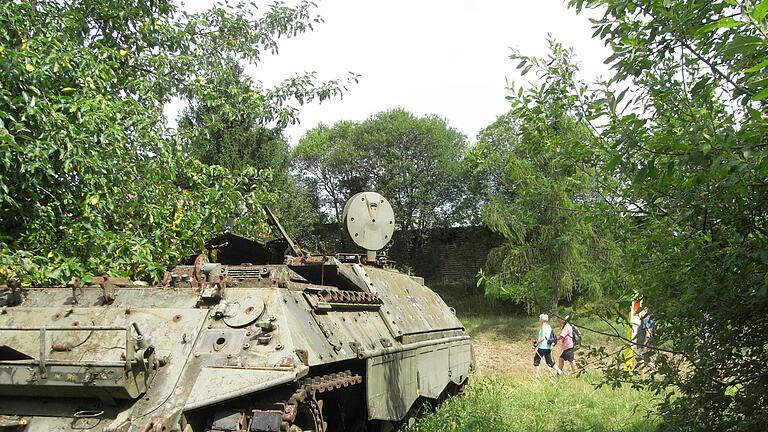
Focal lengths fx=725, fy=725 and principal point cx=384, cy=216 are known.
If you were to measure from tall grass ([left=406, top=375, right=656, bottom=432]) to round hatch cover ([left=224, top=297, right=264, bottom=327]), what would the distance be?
3.55 meters

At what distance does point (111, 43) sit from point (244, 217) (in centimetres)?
326

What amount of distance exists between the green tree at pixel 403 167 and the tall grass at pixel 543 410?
762 inches

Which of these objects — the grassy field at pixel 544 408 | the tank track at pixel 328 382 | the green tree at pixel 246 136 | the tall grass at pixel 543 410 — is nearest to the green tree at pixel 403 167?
the green tree at pixel 246 136

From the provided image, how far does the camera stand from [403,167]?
32.5 metres

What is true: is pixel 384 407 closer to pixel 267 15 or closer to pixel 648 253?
pixel 648 253

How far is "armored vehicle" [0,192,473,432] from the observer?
5172 millimetres

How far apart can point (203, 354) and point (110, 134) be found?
4.15 m

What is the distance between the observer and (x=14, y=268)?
7.70 meters

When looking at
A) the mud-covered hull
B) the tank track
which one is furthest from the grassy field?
the tank track

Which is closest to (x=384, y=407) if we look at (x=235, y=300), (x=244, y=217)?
(x=235, y=300)

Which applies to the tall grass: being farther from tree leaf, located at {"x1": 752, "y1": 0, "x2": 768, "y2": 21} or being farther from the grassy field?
tree leaf, located at {"x1": 752, "y1": 0, "x2": 768, "y2": 21}

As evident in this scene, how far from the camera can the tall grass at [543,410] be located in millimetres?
9125

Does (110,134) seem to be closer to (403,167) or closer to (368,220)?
(368,220)

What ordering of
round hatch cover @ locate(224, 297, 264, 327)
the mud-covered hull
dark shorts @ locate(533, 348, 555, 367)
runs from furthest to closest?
dark shorts @ locate(533, 348, 555, 367) → round hatch cover @ locate(224, 297, 264, 327) → the mud-covered hull
